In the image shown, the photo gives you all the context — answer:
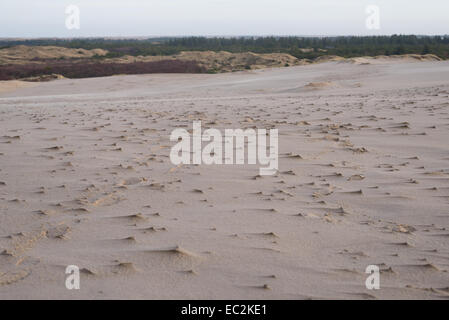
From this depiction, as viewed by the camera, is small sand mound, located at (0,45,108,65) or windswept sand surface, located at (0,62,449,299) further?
small sand mound, located at (0,45,108,65)

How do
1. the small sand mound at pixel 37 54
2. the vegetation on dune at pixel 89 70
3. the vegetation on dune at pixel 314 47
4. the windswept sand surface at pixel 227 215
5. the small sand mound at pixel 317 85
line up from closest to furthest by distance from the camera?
the windswept sand surface at pixel 227 215, the small sand mound at pixel 317 85, the vegetation on dune at pixel 89 70, the vegetation on dune at pixel 314 47, the small sand mound at pixel 37 54

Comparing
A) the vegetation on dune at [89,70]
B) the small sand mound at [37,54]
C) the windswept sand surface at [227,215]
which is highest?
the small sand mound at [37,54]

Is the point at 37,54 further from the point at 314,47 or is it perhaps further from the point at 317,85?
the point at 317,85

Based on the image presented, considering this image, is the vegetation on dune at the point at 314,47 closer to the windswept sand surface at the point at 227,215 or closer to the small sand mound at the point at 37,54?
the small sand mound at the point at 37,54

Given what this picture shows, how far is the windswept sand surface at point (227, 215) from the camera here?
2.82 m

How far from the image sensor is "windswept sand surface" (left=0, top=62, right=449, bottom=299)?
282 centimetres

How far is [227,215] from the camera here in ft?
13.0

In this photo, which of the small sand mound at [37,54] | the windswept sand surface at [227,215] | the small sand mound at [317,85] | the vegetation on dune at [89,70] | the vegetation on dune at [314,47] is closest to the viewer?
the windswept sand surface at [227,215]

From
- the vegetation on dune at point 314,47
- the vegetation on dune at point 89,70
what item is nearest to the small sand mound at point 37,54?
the vegetation on dune at point 314,47

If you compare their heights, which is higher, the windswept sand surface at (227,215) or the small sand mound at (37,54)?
the small sand mound at (37,54)

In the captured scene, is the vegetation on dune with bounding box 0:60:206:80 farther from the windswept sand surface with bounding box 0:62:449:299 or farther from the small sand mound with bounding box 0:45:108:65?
the windswept sand surface with bounding box 0:62:449:299

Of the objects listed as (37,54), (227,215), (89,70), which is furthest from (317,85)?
(37,54)

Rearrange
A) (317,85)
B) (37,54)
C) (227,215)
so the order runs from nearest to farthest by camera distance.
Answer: (227,215)
(317,85)
(37,54)

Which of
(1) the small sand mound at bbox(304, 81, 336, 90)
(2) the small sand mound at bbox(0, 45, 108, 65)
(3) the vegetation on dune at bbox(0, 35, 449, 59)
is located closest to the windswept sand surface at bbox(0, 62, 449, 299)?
(1) the small sand mound at bbox(304, 81, 336, 90)
